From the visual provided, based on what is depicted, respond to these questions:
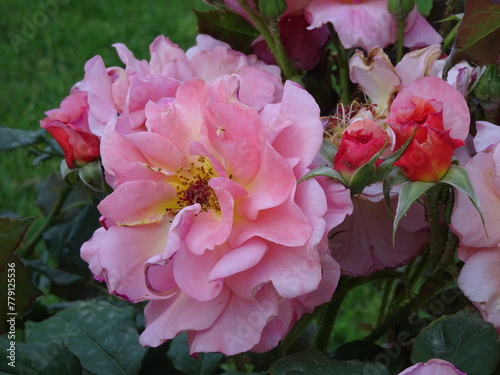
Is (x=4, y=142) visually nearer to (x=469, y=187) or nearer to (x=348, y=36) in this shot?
(x=348, y=36)

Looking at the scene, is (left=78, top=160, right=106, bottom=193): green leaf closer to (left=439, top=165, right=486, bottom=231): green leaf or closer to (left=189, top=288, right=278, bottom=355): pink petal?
(left=189, top=288, right=278, bottom=355): pink petal

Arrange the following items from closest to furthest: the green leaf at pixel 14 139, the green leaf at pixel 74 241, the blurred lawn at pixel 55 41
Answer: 1. the green leaf at pixel 14 139
2. the green leaf at pixel 74 241
3. the blurred lawn at pixel 55 41

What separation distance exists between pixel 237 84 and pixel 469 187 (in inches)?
7.1

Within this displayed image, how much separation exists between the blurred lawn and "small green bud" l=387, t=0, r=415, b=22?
1797 mm

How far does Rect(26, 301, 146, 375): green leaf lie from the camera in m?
0.72

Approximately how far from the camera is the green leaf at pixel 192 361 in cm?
74

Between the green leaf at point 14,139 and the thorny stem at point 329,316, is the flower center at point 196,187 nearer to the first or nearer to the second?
the thorny stem at point 329,316

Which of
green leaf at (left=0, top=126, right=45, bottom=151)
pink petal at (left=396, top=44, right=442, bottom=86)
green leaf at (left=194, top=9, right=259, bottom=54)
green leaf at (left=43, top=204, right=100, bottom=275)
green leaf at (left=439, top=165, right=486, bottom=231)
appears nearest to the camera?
green leaf at (left=439, top=165, right=486, bottom=231)

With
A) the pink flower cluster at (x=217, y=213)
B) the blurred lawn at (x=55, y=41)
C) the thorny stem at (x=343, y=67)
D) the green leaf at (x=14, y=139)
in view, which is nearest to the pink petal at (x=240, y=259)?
the pink flower cluster at (x=217, y=213)

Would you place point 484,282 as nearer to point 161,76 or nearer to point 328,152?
point 328,152

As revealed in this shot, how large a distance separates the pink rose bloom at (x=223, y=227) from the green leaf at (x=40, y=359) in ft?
0.44

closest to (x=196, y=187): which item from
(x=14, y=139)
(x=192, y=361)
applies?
(x=192, y=361)

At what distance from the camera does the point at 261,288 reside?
0.52m

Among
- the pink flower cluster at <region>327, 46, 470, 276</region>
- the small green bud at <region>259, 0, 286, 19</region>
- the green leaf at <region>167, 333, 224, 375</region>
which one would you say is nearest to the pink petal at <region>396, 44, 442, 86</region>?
the pink flower cluster at <region>327, 46, 470, 276</region>
